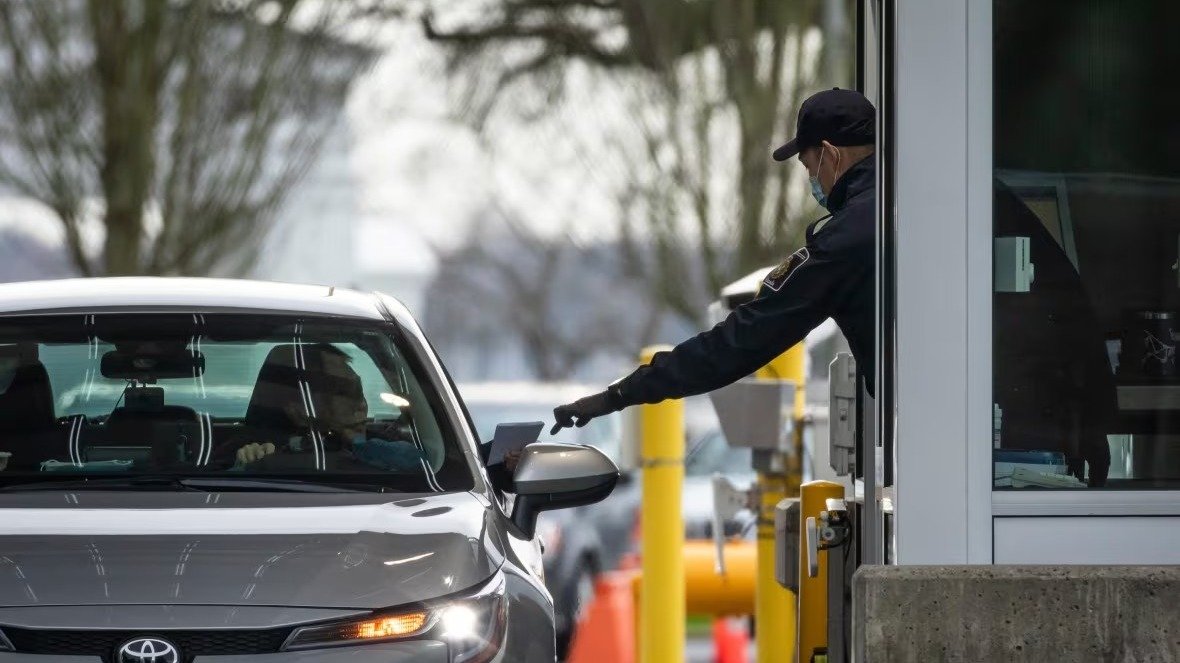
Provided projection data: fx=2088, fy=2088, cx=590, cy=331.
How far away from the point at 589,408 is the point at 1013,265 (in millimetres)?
1524

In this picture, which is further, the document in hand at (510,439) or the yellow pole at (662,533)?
the yellow pole at (662,533)

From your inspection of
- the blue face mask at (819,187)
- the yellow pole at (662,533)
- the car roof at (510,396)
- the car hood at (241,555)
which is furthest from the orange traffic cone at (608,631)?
the car hood at (241,555)

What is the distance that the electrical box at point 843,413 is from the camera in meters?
5.36

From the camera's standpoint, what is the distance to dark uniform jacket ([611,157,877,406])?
4965 millimetres

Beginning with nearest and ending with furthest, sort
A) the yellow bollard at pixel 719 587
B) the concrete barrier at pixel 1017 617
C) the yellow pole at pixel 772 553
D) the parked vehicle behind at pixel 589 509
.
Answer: the concrete barrier at pixel 1017 617 → the yellow pole at pixel 772 553 → the yellow bollard at pixel 719 587 → the parked vehicle behind at pixel 589 509

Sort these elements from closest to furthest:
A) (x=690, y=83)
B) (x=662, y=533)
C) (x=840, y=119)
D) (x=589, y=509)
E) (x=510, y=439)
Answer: (x=840, y=119) < (x=510, y=439) < (x=662, y=533) < (x=589, y=509) < (x=690, y=83)

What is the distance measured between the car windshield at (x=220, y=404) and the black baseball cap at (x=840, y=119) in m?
1.19

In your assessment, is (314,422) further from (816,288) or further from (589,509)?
(589,509)

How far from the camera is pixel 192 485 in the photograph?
4.80m

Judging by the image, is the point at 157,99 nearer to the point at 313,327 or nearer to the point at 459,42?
the point at 459,42

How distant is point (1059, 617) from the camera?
3.97 meters

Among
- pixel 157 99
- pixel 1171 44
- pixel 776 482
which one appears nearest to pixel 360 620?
pixel 1171 44

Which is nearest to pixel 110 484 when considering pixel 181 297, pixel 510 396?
pixel 181 297

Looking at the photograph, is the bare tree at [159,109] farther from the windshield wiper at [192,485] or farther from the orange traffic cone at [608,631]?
the windshield wiper at [192,485]
